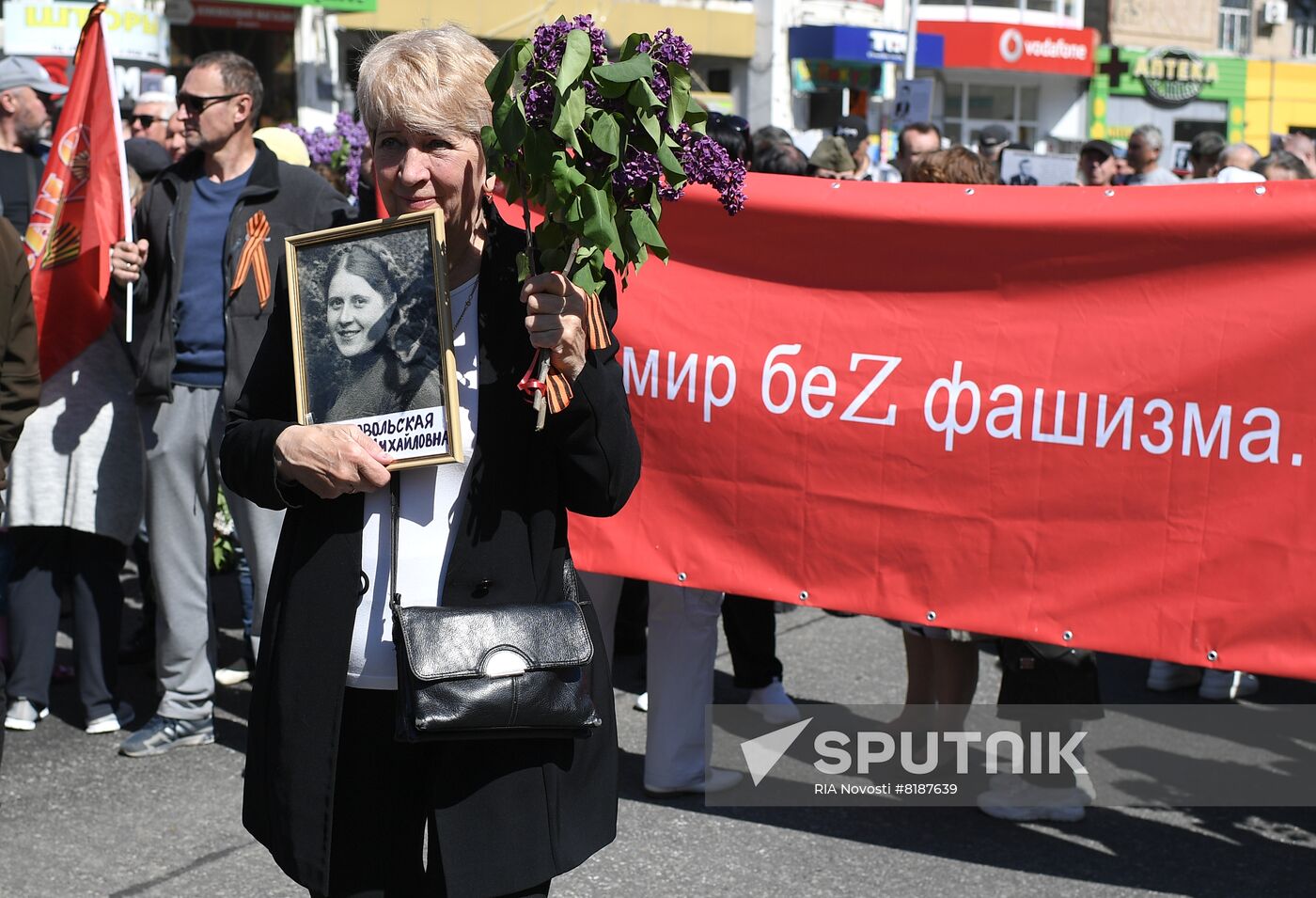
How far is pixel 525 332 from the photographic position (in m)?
2.47

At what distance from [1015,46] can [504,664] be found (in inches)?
1405

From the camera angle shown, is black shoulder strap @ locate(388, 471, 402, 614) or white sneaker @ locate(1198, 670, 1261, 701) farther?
white sneaker @ locate(1198, 670, 1261, 701)

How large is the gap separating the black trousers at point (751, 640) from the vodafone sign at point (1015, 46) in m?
31.5

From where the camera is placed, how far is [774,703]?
5.79 metres

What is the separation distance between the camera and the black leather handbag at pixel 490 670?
235cm

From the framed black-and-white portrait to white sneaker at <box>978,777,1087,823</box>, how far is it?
9.67 feet

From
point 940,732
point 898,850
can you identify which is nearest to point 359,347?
point 898,850

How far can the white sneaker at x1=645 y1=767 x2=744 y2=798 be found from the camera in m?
4.92

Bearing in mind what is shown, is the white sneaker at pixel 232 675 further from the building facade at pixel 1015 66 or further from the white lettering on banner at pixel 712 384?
the building facade at pixel 1015 66

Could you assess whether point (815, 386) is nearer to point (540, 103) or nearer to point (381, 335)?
point (381, 335)

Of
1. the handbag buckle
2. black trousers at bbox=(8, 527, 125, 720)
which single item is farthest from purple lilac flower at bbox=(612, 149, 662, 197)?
black trousers at bbox=(8, 527, 125, 720)

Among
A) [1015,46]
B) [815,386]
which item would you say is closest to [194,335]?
[815,386]

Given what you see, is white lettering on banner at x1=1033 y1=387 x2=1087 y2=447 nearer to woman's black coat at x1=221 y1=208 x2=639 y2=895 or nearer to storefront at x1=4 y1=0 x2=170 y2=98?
woman's black coat at x1=221 y1=208 x2=639 y2=895

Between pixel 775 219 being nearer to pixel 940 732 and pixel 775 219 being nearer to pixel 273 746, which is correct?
pixel 940 732
